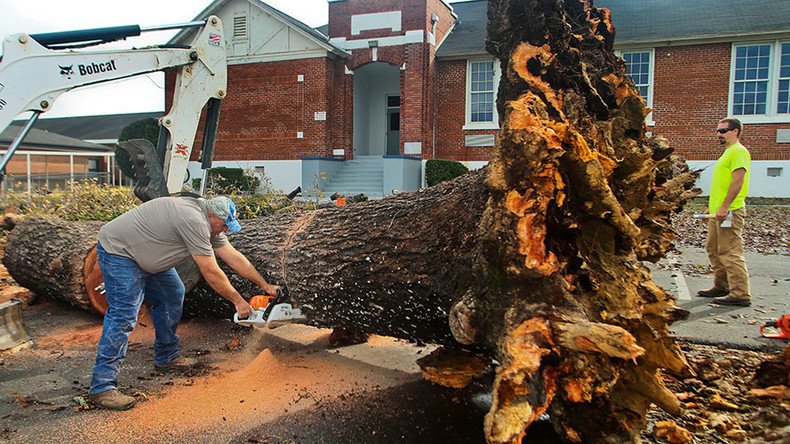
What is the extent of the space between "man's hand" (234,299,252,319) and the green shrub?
15.9 meters

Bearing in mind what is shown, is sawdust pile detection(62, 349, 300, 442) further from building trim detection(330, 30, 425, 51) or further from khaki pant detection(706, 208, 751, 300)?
Result: building trim detection(330, 30, 425, 51)

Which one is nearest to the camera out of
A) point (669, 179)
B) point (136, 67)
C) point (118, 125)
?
point (669, 179)

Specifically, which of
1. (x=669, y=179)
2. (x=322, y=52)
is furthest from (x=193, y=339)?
(x=322, y=52)

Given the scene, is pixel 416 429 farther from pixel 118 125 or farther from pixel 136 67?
pixel 118 125

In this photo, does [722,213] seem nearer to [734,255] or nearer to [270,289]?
[734,255]

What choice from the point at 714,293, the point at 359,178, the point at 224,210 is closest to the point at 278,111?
the point at 359,178

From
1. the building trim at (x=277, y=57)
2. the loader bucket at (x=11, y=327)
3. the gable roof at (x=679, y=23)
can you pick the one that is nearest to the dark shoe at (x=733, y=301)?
the loader bucket at (x=11, y=327)

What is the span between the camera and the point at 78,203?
948 centimetres

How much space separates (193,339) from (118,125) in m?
41.2

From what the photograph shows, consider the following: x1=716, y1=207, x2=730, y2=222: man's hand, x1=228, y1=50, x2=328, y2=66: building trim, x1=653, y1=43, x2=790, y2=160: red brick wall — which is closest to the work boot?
x1=716, y1=207, x2=730, y2=222: man's hand

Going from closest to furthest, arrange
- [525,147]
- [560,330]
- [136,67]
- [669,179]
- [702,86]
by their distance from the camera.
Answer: [560,330] → [525,147] → [669,179] → [136,67] → [702,86]

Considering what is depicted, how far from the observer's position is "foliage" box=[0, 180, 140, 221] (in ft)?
29.3

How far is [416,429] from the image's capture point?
3346 millimetres

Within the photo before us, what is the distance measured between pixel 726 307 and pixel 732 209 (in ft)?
3.52
